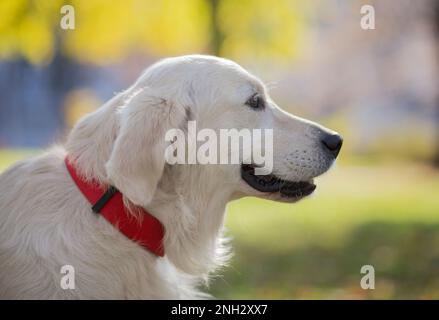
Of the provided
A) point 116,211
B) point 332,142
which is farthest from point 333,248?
point 116,211

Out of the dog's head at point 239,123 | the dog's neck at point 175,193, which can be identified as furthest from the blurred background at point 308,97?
the dog's head at point 239,123

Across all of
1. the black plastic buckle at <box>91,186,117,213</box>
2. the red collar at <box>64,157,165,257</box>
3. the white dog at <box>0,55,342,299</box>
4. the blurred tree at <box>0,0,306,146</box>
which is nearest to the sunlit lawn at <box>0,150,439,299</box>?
the white dog at <box>0,55,342,299</box>

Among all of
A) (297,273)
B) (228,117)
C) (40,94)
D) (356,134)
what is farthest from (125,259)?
(40,94)

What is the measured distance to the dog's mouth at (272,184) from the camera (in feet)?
12.8

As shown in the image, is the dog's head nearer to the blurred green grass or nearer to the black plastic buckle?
the black plastic buckle

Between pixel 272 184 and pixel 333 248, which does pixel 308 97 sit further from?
pixel 272 184

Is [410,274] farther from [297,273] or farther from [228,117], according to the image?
[228,117]

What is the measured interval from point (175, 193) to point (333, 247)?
5301 millimetres

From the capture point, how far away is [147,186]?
11.5 feet

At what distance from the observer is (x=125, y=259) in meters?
3.59

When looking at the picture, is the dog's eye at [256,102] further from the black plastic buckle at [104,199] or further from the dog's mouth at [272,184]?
the black plastic buckle at [104,199]

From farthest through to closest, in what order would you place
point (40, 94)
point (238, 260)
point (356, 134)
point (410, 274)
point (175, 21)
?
1. point (40, 94)
2. point (356, 134)
3. point (175, 21)
4. point (238, 260)
5. point (410, 274)

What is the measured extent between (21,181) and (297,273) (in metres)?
4.56

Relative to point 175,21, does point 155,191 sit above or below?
below
